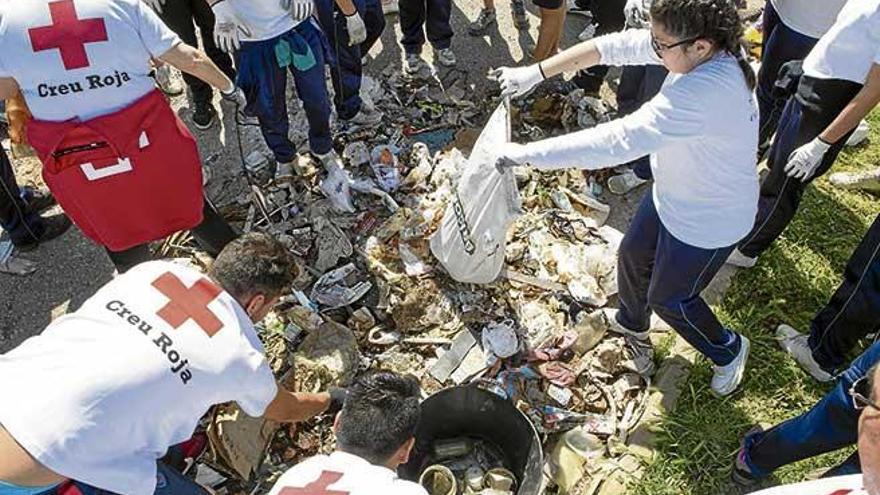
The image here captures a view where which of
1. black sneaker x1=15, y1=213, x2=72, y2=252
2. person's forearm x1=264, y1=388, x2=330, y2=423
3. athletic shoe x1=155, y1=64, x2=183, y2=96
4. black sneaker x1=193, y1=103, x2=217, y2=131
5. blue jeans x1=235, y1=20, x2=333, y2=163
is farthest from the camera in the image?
athletic shoe x1=155, y1=64, x2=183, y2=96

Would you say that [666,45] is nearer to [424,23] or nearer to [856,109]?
[856,109]

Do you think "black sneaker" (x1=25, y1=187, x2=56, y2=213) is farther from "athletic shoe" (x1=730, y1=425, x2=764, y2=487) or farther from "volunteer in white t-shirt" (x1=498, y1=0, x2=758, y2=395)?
"athletic shoe" (x1=730, y1=425, x2=764, y2=487)

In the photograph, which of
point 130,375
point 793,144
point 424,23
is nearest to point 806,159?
point 793,144

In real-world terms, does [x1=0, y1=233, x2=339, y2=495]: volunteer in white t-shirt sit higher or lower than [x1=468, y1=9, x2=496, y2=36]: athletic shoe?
higher

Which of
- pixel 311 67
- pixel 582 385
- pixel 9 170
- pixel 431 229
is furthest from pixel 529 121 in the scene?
pixel 9 170

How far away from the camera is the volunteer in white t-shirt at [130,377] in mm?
2357

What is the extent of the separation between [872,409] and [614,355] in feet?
6.50

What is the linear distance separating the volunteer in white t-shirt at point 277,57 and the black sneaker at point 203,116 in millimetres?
832

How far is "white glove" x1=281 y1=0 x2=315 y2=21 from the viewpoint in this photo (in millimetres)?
3928

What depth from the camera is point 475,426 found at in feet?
11.8

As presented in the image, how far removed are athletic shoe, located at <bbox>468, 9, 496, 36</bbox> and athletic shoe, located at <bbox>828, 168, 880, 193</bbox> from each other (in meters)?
2.69

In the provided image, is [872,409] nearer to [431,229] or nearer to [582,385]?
[582,385]

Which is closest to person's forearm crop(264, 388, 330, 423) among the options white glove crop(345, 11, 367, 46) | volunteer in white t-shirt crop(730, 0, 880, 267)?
white glove crop(345, 11, 367, 46)

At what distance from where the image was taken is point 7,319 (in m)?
4.25
